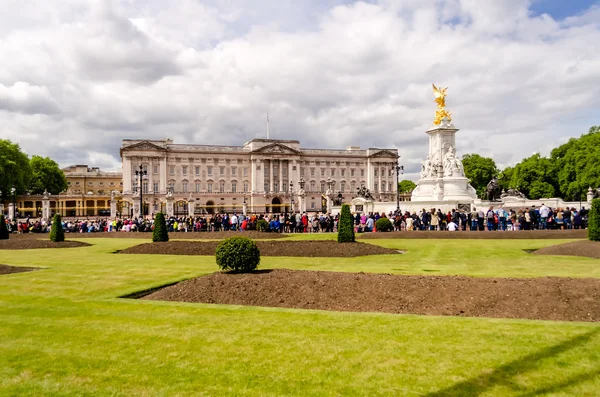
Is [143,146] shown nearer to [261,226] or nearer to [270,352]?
[261,226]

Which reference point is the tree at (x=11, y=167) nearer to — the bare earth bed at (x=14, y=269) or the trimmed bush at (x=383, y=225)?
the trimmed bush at (x=383, y=225)

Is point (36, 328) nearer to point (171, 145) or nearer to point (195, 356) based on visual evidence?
point (195, 356)

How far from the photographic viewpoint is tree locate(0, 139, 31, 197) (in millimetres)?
67375

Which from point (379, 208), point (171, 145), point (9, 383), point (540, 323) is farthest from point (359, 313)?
point (171, 145)

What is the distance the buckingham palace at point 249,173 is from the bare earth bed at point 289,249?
72.6 meters

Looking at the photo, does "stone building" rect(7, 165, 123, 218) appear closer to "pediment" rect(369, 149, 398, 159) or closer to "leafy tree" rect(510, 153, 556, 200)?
"pediment" rect(369, 149, 398, 159)

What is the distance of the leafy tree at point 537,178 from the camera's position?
239ft

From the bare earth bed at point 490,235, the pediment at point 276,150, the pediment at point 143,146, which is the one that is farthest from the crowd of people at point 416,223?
the pediment at point 276,150

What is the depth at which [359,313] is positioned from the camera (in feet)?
26.8

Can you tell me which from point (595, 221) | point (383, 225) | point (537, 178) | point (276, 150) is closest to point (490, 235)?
point (383, 225)

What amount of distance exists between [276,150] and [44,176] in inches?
1787

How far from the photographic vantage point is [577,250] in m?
15.6

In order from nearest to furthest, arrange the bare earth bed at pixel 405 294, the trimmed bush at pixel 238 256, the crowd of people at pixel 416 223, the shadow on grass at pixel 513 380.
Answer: the shadow on grass at pixel 513 380
the bare earth bed at pixel 405 294
the trimmed bush at pixel 238 256
the crowd of people at pixel 416 223

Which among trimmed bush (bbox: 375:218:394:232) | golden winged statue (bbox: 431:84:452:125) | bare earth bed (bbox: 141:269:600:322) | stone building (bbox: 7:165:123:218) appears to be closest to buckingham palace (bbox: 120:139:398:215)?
stone building (bbox: 7:165:123:218)
